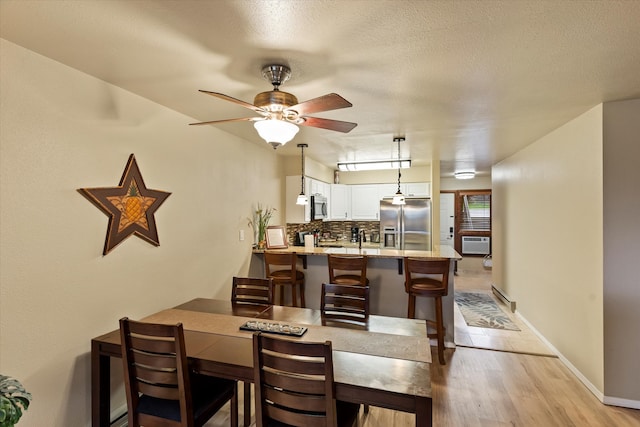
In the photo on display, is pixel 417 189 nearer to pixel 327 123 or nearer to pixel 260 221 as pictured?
pixel 260 221

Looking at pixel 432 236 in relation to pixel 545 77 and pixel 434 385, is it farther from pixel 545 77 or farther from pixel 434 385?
pixel 545 77

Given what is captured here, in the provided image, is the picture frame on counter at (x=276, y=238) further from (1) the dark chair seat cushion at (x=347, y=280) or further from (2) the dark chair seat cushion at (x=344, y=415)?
(2) the dark chair seat cushion at (x=344, y=415)

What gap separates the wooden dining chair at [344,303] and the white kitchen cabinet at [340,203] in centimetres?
382

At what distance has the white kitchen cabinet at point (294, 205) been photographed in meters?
4.79

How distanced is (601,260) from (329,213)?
14.1 feet

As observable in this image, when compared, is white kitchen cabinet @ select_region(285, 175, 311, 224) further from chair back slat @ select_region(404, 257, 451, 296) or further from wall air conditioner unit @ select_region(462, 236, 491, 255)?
wall air conditioner unit @ select_region(462, 236, 491, 255)

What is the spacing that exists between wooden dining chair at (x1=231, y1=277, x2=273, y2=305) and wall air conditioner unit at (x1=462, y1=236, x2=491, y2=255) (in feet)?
20.9

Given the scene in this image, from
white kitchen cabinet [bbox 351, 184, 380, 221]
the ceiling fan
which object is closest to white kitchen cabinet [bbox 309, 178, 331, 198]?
white kitchen cabinet [bbox 351, 184, 380, 221]

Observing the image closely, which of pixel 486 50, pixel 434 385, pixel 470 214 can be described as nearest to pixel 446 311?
pixel 434 385

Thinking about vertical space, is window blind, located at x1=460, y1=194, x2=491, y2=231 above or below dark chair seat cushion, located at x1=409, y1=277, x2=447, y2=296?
above

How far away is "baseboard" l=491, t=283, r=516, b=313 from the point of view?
4.67 metres

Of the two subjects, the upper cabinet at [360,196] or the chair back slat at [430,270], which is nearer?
the chair back slat at [430,270]

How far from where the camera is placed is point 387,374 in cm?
152

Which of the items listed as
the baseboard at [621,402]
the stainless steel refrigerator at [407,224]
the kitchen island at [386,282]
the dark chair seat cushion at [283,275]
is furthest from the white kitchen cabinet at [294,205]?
the baseboard at [621,402]
